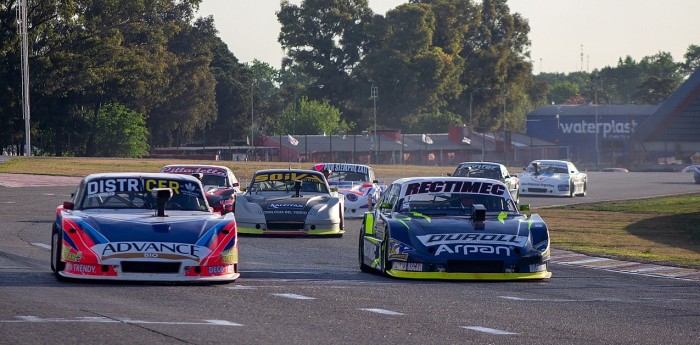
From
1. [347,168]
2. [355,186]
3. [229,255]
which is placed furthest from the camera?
[347,168]

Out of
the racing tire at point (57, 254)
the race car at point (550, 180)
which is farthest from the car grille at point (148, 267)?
the race car at point (550, 180)

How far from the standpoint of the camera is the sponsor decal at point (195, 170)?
26.4 meters

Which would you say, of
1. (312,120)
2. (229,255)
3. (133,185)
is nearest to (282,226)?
(133,185)

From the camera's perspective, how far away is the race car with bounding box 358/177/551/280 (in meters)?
14.5

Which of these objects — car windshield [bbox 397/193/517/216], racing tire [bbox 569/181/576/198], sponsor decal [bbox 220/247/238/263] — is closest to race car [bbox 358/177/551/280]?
car windshield [bbox 397/193/517/216]

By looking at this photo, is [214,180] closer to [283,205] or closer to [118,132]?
[283,205]

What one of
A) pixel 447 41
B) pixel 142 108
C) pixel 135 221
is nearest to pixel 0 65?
pixel 142 108

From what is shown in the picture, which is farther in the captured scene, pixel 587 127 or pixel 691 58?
pixel 691 58

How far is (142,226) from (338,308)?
9.21 feet

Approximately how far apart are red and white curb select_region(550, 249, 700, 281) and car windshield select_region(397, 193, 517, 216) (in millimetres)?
2721

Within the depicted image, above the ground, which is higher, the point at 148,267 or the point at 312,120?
the point at 312,120

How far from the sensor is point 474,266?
47.6 feet

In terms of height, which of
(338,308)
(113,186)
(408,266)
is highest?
(113,186)

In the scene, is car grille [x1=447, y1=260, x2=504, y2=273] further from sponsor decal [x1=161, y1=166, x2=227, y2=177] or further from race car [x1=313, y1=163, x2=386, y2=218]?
race car [x1=313, y1=163, x2=386, y2=218]
